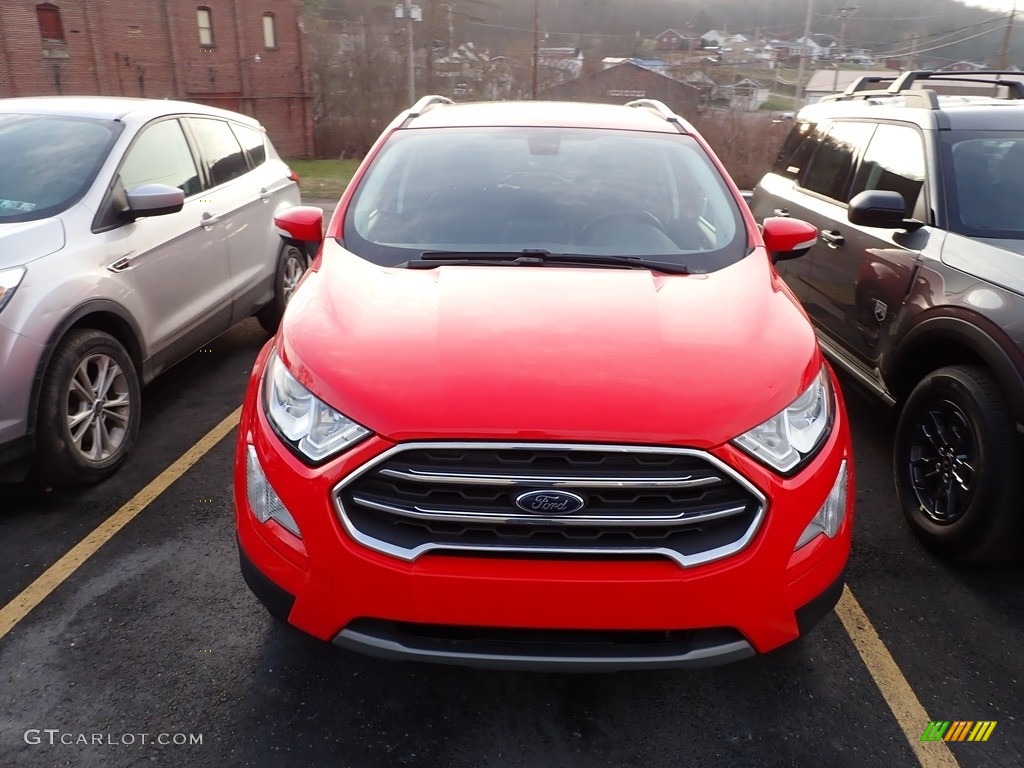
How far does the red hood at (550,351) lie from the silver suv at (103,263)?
1.44m

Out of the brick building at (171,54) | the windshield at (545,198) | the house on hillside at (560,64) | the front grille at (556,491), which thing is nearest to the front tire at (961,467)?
the windshield at (545,198)

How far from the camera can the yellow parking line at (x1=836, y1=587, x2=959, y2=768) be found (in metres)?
2.46

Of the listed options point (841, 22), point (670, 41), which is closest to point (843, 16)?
point (841, 22)

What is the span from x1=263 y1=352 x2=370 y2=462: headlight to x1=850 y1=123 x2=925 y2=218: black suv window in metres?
3.18

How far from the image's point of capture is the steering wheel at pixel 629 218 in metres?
3.34

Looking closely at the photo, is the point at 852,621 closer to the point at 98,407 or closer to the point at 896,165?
the point at 896,165

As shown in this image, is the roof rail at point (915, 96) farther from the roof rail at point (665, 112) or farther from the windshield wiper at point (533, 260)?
the windshield wiper at point (533, 260)

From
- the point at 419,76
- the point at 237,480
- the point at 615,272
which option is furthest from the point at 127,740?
the point at 419,76

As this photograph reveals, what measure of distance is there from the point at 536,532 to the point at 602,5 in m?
46.0

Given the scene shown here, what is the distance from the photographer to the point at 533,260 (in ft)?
10.0

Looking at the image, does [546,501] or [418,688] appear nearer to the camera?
[546,501]

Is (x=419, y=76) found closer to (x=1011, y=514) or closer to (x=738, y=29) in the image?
(x=738, y=29)

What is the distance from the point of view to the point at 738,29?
142 feet

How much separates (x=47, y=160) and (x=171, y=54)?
125ft
